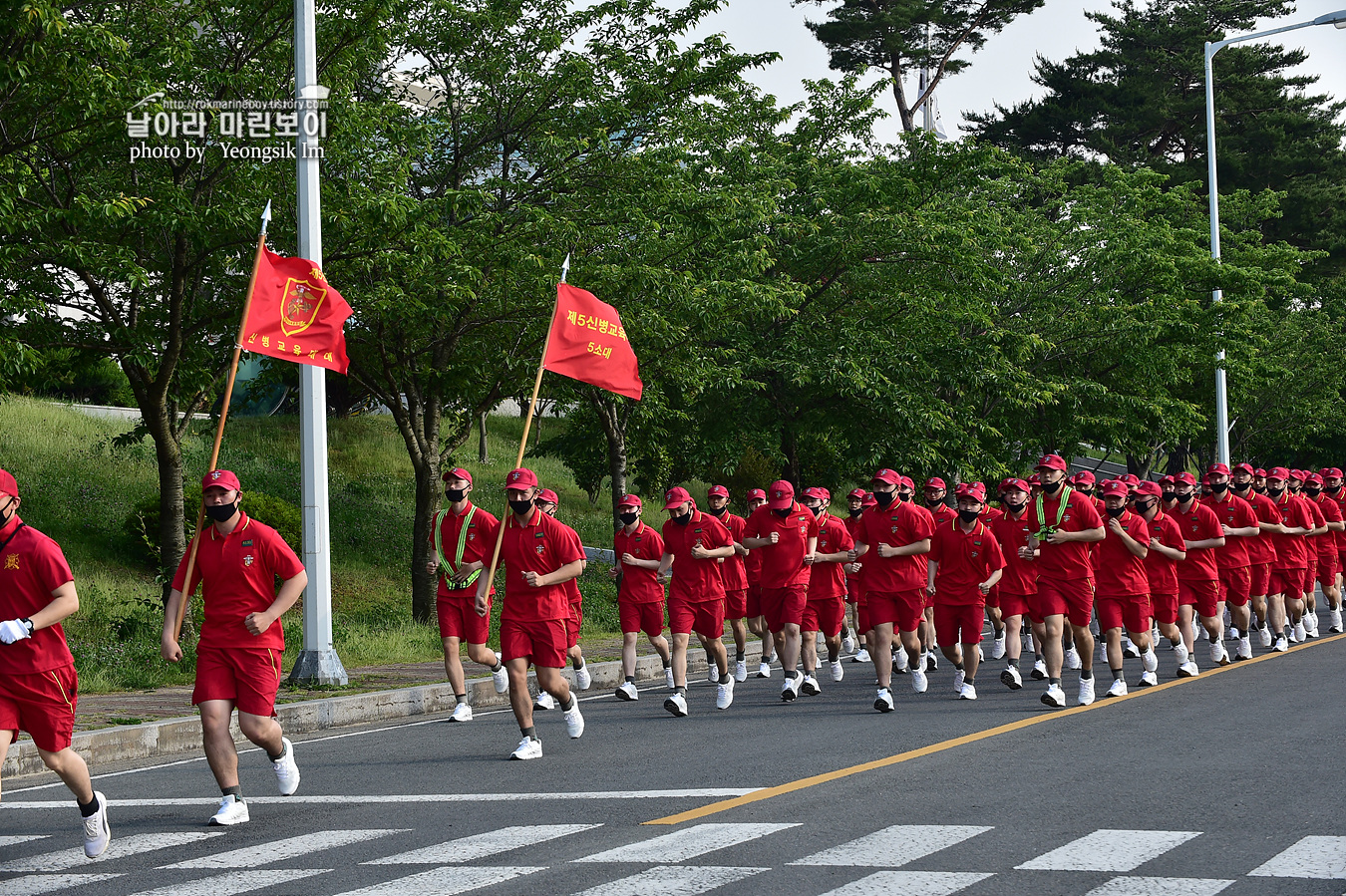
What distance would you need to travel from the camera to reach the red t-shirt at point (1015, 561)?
12688mm

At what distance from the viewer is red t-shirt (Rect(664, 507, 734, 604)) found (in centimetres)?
1281

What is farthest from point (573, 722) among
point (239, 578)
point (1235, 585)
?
point (1235, 585)

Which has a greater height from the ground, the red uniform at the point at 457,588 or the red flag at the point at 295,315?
the red flag at the point at 295,315

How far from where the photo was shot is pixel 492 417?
4822 centimetres

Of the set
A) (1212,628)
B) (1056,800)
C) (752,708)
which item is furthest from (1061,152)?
(1056,800)

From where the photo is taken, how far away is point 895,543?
12578 mm

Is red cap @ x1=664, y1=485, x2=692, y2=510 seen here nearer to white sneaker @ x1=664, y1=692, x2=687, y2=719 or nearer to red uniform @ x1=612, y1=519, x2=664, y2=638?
red uniform @ x1=612, y1=519, x2=664, y2=638

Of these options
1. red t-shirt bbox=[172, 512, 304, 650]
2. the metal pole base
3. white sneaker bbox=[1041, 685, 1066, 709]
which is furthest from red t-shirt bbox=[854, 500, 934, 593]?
red t-shirt bbox=[172, 512, 304, 650]

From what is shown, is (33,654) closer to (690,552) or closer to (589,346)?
(690,552)

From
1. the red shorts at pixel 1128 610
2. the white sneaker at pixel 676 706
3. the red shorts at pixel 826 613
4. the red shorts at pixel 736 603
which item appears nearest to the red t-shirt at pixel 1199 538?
the red shorts at pixel 1128 610

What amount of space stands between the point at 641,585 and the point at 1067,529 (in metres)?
3.86

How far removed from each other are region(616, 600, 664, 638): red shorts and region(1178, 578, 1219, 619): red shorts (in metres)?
5.51

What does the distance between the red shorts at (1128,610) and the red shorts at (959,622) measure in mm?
1147

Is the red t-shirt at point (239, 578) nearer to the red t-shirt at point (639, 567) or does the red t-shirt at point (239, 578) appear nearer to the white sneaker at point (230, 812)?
the white sneaker at point (230, 812)
